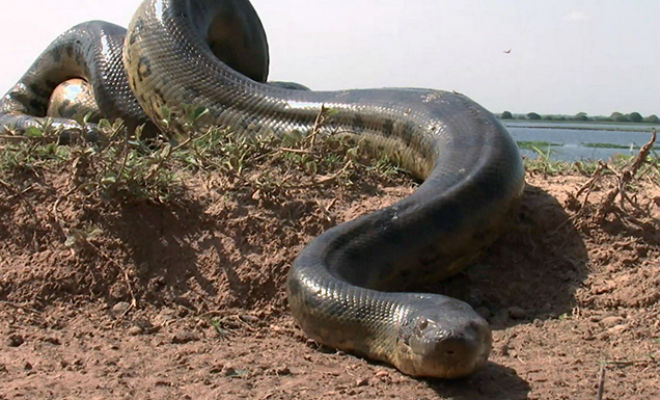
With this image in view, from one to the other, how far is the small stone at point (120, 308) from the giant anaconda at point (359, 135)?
0.96 metres

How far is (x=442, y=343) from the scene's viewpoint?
3.47 meters

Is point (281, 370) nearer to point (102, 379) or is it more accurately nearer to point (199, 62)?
point (102, 379)

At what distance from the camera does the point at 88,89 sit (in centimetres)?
823

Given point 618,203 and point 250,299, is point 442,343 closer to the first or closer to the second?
point 250,299

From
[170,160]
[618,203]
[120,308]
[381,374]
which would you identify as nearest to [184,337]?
[120,308]

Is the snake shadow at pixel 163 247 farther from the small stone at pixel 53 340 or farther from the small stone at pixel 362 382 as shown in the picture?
the small stone at pixel 362 382

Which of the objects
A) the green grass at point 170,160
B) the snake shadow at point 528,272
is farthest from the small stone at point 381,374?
the green grass at point 170,160

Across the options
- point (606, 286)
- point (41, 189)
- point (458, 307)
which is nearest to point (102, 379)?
point (458, 307)

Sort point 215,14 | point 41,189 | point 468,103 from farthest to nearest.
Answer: point 215,14 → point 468,103 → point 41,189

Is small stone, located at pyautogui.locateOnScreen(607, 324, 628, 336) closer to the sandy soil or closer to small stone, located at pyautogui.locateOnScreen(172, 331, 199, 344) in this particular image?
the sandy soil

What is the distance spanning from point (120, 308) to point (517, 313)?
2173mm

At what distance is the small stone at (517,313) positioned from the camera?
4645 millimetres

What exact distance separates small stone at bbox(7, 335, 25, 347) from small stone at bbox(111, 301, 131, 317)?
1.74 feet

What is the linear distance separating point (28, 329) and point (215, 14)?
170 inches
